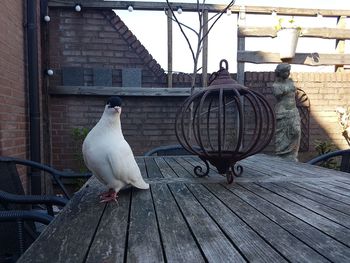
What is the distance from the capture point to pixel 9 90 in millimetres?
2654

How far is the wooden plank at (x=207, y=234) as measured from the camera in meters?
0.71

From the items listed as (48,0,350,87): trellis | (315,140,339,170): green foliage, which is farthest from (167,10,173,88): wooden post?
(315,140,339,170): green foliage

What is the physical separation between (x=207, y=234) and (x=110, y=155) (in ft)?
1.46

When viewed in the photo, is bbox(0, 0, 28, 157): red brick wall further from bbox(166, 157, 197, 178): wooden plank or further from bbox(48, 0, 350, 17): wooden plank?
bbox(166, 157, 197, 178): wooden plank

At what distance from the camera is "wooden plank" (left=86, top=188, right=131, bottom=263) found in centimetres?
71

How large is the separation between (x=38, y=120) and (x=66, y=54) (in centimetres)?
92

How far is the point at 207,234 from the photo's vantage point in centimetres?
84

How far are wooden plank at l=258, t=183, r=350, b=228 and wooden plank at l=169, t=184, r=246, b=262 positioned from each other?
35 centimetres

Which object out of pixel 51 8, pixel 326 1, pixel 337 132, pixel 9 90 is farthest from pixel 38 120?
pixel 326 1

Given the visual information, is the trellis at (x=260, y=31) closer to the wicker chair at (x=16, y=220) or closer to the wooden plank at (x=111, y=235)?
the wicker chair at (x=16, y=220)

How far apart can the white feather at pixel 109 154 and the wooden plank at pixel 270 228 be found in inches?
14.7

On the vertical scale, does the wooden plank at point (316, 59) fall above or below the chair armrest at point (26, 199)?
above

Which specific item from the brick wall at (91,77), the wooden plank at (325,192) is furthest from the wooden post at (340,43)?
the wooden plank at (325,192)

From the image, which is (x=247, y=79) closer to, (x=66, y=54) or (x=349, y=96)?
(x=349, y=96)
